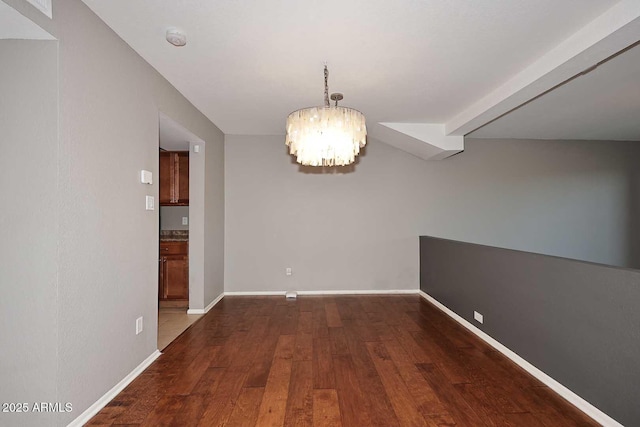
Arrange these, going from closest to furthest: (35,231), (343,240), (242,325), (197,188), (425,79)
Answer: (35,231) → (425,79) → (242,325) → (197,188) → (343,240)

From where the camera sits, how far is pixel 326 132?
247 cm

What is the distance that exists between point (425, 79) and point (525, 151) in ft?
10.9

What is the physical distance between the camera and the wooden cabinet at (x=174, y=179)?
467cm

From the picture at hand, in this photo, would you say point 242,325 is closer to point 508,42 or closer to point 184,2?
point 184,2

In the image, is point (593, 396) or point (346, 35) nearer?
point (593, 396)

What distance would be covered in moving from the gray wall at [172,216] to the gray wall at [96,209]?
218 centimetres

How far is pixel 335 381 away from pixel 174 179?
11.6 feet

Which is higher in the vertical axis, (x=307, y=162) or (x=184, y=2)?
(x=184, y=2)

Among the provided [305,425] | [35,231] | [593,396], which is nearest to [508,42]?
[593,396]

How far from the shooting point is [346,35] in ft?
8.01

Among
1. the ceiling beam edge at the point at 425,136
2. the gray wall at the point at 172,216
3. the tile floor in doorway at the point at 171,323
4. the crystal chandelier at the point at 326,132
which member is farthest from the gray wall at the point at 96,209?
the ceiling beam edge at the point at 425,136

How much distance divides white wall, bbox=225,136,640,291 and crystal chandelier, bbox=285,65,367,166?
280 cm

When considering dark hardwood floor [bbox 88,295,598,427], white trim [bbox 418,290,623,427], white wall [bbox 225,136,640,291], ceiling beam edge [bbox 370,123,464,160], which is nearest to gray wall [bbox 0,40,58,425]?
dark hardwood floor [bbox 88,295,598,427]

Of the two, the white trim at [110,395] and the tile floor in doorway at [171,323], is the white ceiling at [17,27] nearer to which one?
the white trim at [110,395]
